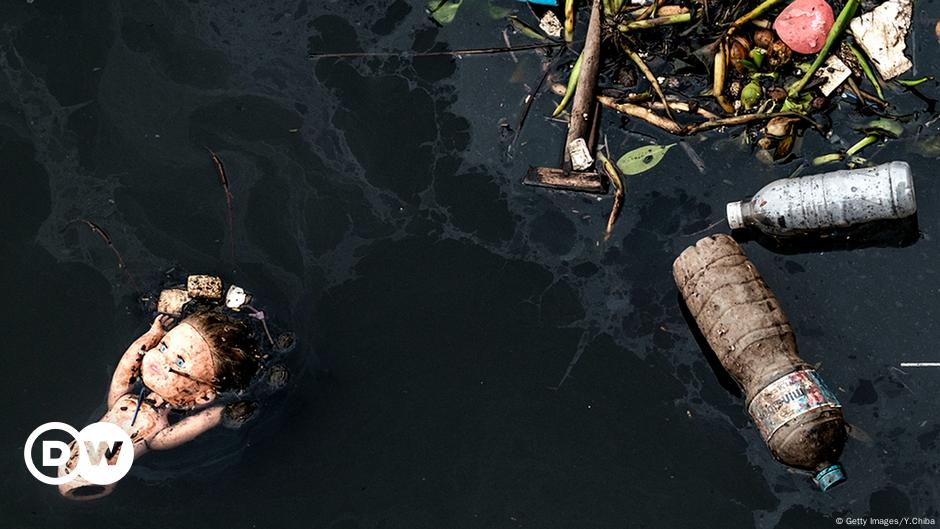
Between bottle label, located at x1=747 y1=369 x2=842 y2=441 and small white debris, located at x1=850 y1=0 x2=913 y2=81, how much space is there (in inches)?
77.1

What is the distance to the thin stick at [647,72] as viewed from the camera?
5328 mm

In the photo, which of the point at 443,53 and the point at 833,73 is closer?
the point at 833,73

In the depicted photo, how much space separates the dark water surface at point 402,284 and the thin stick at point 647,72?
0.26 meters

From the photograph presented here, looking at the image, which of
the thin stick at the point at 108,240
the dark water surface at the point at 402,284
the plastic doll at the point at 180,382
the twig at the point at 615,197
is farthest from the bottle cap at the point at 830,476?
the thin stick at the point at 108,240

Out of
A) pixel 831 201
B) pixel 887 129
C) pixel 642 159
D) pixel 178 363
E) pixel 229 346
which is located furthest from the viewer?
pixel 642 159

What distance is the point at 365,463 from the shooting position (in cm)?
517

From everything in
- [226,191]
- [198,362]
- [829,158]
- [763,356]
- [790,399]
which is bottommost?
[790,399]

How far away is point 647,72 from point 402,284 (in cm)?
196

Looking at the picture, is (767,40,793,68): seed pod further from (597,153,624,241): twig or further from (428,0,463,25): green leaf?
(428,0,463,25): green leaf

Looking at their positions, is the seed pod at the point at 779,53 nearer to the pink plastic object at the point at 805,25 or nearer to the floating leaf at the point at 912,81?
the pink plastic object at the point at 805,25

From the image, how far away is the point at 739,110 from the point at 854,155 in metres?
0.71

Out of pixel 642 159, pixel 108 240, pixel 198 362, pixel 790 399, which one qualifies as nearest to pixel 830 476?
pixel 790 399

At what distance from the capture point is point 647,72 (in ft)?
17.6

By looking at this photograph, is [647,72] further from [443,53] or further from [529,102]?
[443,53]
